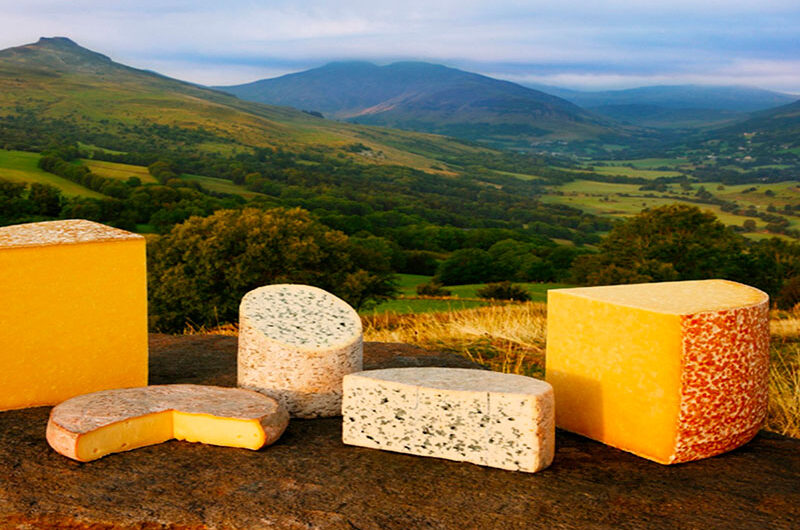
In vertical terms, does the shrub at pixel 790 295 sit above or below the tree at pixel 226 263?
below

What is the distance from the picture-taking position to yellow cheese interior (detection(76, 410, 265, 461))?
5.97m

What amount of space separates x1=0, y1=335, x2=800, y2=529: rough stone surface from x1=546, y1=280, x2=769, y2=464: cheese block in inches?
9.4

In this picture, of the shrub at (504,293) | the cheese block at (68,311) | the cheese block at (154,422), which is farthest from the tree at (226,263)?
the cheese block at (154,422)

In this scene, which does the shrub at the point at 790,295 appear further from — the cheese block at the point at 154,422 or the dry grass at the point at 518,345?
the cheese block at the point at 154,422

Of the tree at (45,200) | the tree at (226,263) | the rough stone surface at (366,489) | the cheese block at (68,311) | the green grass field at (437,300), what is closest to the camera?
the rough stone surface at (366,489)

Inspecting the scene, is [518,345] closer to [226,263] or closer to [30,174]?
[226,263]

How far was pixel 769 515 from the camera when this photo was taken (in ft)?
16.9

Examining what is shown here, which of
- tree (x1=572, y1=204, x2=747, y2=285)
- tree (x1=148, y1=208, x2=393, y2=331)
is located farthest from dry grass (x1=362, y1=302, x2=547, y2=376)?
tree (x1=572, y1=204, x2=747, y2=285)

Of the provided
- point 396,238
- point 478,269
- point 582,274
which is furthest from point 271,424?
point 396,238

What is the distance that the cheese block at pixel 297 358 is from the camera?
23.4 ft

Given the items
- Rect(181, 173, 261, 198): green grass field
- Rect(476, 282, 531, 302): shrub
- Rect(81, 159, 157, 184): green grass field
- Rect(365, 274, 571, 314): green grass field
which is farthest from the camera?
Rect(181, 173, 261, 198): green grass field

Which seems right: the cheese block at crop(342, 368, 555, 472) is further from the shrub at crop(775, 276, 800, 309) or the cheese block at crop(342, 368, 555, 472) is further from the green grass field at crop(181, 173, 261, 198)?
the green grass field at crop(181, 173, 261, 198)

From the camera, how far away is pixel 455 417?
5.96m

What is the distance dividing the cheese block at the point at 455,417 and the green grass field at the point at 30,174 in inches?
3759
